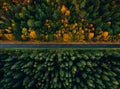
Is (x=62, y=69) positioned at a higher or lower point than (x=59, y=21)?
lower

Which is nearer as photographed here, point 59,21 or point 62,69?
point 62,69

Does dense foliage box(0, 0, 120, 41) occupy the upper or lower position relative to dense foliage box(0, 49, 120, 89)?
upper

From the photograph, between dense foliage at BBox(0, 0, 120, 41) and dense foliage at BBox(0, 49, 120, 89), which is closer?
dense foliage at BBox(0, 49, 120, 89)

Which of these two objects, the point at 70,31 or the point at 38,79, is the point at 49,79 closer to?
the point at 38,79

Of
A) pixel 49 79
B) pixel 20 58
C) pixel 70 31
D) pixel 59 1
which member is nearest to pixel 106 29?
pixel 70 31

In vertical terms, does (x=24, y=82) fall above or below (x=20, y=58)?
below
